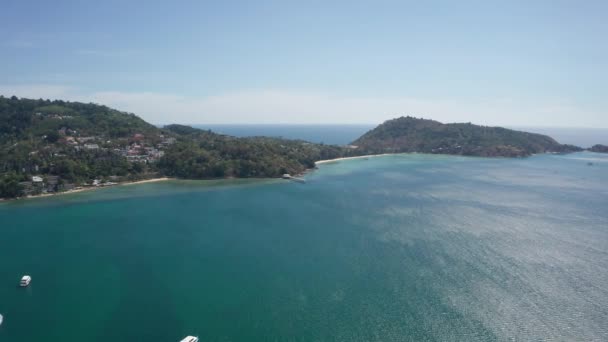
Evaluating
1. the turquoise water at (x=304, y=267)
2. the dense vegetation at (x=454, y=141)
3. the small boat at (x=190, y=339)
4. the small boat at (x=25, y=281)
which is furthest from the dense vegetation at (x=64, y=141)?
the dense vegetation at (x=454, y=141)

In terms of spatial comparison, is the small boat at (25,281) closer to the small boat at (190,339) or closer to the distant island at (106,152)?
the small boat at (190,339)

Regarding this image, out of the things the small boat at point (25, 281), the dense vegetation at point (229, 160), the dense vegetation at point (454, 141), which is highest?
the dense vegetation at point (454, 141)

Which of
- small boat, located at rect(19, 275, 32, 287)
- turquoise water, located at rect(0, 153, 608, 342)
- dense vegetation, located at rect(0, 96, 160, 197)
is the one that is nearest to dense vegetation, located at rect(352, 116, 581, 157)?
turquoise water, located at rect(0, 153, 608, 342)

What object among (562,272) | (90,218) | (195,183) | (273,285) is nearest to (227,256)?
(273,285)

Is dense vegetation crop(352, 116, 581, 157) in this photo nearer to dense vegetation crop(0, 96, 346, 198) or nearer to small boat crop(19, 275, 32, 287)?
dense vegetation crop(0, 96, 346, 198)

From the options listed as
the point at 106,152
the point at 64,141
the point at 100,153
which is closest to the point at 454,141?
the point at 106,152
